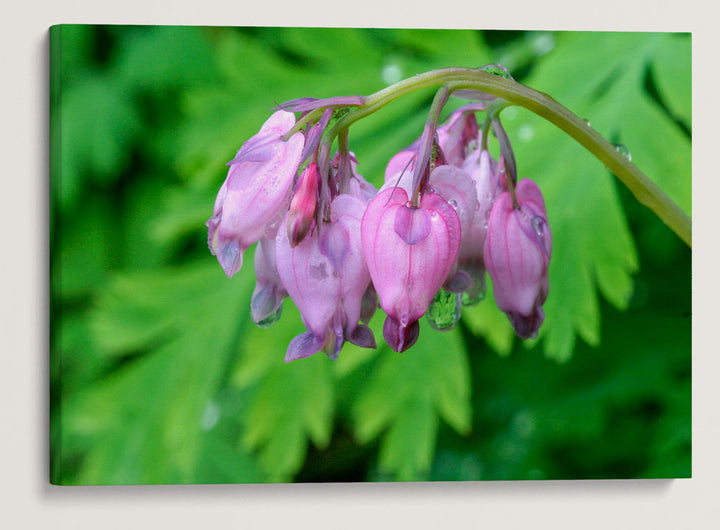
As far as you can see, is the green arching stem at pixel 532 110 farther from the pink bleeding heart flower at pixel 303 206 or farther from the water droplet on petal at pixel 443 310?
the water droplet on petal at pixel 443 310

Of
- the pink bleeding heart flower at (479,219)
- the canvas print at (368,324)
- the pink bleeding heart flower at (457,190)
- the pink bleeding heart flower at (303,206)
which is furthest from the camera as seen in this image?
the canvas print at (368,324)

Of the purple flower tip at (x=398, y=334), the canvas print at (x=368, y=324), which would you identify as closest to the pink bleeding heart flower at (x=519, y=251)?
the purple flower tip at (x=398, y=334)

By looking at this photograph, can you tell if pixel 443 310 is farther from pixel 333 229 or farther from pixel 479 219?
pixel 333 229

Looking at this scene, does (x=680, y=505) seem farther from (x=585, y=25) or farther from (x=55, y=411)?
(x=55, y=411)

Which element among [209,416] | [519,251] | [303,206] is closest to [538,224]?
[519,251]

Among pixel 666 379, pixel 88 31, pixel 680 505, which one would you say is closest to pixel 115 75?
pixel 88 31

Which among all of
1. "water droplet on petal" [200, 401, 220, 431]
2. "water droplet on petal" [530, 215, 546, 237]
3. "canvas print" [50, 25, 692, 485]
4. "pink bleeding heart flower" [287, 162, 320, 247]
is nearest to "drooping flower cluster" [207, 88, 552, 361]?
"pink bleeding heart flower" [287, 162, 320, 247]
